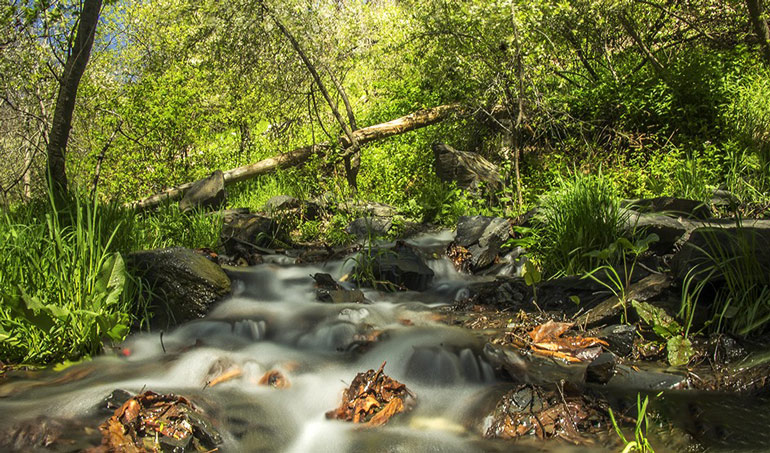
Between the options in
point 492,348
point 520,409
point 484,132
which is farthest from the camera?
point 484,132

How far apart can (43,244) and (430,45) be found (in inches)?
301

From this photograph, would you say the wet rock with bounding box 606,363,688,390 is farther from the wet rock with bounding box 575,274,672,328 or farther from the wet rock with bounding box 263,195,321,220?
the wet rock with bounding box 263,195,321,220

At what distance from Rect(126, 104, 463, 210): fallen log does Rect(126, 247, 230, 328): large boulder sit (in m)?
4.40

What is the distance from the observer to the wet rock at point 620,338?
3824 mm

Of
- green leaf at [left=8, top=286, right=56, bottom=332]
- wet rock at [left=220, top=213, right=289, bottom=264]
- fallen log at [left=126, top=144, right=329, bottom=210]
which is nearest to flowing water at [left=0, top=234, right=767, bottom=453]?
green leaf at [left=8, top=286, right=56, bottom=332]

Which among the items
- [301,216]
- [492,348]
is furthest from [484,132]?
[492,348]

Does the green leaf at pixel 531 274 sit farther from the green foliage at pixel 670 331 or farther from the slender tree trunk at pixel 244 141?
the slender tree trunk at pixel 244 141

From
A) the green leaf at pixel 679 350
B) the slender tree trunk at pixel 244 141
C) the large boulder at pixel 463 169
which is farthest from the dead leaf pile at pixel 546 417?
the slender tree trunk at pixel 244 141

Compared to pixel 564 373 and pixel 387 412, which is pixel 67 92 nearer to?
pixel 387 412

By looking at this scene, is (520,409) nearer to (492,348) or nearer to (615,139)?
(492,348)

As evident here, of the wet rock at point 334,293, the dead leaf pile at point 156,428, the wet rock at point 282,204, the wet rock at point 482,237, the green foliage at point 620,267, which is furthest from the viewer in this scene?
the wet rock at point 282,204

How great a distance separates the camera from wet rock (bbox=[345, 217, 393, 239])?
7.95m

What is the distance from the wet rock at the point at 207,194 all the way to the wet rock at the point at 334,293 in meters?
3.52

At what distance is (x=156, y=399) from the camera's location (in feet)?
9.27
